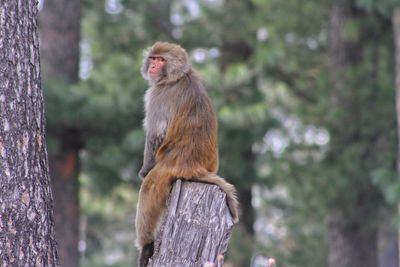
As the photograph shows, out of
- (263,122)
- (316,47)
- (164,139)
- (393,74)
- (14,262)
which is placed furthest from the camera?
(316,47)

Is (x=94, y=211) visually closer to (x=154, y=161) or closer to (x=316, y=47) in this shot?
(x=316, y=47)

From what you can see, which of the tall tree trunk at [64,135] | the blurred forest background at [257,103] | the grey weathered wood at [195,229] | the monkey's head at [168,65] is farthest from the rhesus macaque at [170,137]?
the tall tree trunk at [64,135]

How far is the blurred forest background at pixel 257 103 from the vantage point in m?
12.7

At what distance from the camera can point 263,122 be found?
1266 centimetres

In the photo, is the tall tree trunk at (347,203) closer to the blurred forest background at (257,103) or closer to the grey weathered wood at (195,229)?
the blurred forest background at (257,103)

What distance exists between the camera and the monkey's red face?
6.64 meters

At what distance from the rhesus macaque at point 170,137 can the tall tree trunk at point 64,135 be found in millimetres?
6403

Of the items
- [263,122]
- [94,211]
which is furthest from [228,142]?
[94,211]

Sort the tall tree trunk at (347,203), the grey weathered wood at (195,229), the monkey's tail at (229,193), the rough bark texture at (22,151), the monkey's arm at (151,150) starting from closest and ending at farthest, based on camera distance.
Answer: the rough bark texture at (22,151), the grey weathered wood at (195,229), the monkey's tail at (229,193), the monkey's arm at (151,150), the tall tree trunk at (347,203)

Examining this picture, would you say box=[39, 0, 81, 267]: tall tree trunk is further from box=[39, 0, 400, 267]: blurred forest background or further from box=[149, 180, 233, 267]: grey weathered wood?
box=[149, 180, 233, 267]: grey weathered wood

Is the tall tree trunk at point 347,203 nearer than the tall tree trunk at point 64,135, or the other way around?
the tall tree trunk at point 64,135

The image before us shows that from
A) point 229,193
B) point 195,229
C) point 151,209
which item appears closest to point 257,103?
point 151,209

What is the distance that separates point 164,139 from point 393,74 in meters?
9.90

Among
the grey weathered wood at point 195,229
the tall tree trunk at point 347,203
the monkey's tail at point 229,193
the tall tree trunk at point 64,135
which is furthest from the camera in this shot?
the tall tree trunk at point 347,203
